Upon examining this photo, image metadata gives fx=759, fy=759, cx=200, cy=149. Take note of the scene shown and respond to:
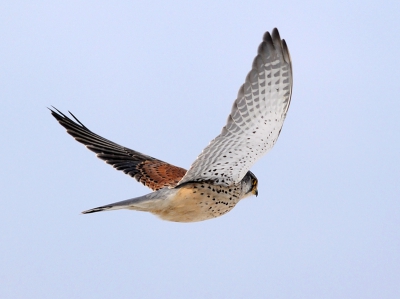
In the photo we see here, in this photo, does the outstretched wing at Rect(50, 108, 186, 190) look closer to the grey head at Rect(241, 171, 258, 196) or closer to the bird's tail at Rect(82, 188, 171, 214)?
the grey head at Rect(241, 171, 258, 196)

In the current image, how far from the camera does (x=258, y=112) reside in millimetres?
6125

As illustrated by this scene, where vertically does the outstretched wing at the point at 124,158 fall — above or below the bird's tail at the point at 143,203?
above

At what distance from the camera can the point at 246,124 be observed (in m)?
6.18

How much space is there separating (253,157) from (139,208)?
113 cm

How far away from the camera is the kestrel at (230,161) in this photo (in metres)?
5.96

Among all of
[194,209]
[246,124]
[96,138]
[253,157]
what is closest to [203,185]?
[194,209]

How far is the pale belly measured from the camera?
278 inches

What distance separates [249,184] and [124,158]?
5.60 ft

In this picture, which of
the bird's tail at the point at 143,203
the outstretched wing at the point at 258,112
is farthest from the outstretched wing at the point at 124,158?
the outstretched wing at the point at 258,112

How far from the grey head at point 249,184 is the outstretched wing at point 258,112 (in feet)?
2.92

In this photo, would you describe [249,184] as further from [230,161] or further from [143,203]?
[143,203]

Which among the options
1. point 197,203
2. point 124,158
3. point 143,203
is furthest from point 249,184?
point 124,158

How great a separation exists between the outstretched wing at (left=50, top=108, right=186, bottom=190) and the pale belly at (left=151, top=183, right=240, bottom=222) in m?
0.74

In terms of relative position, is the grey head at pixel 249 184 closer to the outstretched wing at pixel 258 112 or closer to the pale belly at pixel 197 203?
A: the pale belly at pixel 197 203
